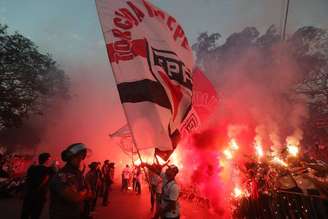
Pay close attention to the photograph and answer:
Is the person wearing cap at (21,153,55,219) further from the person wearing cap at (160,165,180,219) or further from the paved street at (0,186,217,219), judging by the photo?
the person wearing cap at (160,165,180,219)

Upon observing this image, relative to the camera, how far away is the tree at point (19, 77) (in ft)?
55.9

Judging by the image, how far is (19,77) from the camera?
723 inches

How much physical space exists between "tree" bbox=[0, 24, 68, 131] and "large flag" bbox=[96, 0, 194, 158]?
16.8 meters

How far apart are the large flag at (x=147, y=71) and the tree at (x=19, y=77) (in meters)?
16.8

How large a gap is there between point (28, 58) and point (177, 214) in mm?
19874

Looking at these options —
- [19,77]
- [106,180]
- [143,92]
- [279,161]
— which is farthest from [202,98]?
[19,77]

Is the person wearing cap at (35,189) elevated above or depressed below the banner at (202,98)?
below

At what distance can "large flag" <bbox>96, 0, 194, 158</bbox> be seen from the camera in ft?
10.2

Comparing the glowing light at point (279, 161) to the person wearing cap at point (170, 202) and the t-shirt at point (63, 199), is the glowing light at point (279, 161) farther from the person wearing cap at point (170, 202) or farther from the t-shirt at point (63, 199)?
the t-shirt at point (63, 199)

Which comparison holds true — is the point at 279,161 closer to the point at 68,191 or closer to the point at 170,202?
the point at 170,202

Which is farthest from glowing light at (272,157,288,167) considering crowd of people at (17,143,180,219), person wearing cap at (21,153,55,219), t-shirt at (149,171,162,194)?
person wearing cap at (21,153,55,219)

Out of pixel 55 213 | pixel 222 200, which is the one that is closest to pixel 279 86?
pixel 222 200

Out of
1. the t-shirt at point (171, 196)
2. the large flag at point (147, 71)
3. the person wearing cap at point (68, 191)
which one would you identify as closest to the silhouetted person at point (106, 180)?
the t-shirt at point (171, 196)

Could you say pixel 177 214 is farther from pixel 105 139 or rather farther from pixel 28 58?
pixel 105 139
